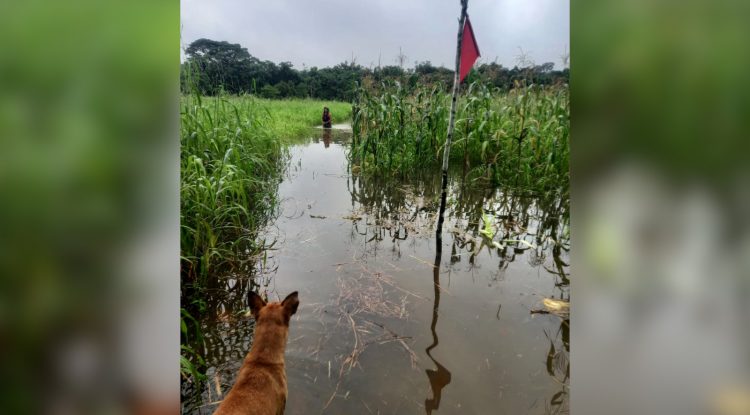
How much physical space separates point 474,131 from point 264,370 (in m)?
5.27

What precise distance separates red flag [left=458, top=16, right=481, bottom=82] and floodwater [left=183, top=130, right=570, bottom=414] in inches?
65.9

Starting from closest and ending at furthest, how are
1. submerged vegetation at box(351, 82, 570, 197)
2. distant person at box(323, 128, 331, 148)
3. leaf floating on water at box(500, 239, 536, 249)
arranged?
leaf floating on water at box(500, 239, 536, 249) < submerged vegetation at box(351, 82, 570, 197) < distant person at box(323, 128, 331, 148)

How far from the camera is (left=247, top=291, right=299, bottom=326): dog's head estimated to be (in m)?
1.94

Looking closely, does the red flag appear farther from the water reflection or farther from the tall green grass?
the tall green grass

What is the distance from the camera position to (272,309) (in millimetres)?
1979

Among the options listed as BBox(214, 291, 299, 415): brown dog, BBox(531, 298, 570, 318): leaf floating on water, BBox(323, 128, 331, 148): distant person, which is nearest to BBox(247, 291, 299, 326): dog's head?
BBox(214, 291, 299, 415): brown dog

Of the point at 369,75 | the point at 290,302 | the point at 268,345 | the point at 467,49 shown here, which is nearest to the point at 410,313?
the point at 290,302

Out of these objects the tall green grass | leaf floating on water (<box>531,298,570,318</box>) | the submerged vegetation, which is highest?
the submerged vegetation

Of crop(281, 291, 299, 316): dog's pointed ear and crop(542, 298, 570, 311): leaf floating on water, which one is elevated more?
crop(281, 291, 299, 316): dog's pointed ear

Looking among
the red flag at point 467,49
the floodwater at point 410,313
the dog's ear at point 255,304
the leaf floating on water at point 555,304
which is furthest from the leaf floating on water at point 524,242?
the dog's ear at point 255,304

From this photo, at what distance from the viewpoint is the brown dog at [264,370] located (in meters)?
1.50
